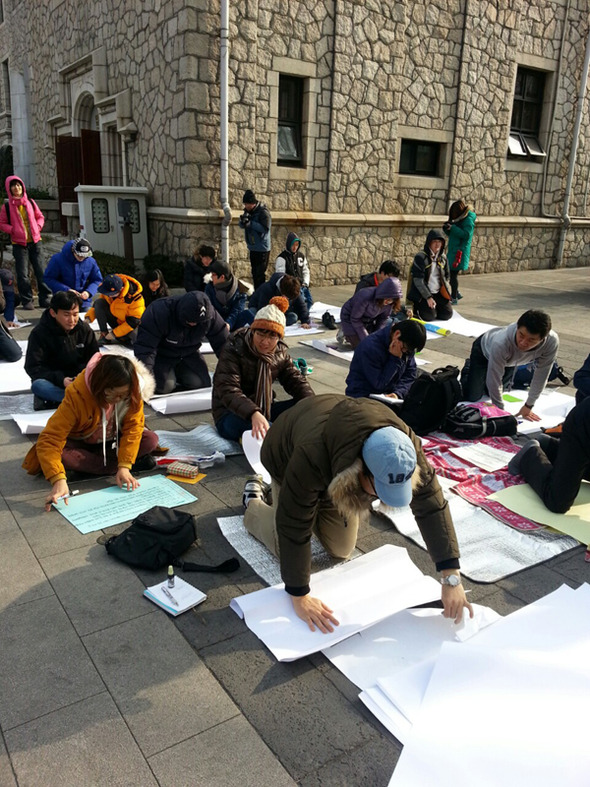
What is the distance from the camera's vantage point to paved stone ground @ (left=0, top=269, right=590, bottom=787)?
2.05m

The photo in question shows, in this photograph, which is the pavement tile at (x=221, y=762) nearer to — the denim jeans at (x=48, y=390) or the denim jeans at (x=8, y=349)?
the denim jeans at (x=48, y=390)

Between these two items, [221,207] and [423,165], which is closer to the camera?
[221,207]

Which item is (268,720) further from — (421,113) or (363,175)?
(421,113)

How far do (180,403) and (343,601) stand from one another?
302 centimetres

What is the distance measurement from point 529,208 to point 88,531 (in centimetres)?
1422

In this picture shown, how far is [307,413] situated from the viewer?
2600mm

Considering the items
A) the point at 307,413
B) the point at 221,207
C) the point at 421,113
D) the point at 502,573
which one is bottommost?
the point at 502,573

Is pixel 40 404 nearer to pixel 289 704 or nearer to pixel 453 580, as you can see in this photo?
pixel 289 704

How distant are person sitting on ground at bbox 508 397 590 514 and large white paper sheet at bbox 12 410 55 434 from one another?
330 centimetres

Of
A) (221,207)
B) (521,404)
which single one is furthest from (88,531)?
(221,207)

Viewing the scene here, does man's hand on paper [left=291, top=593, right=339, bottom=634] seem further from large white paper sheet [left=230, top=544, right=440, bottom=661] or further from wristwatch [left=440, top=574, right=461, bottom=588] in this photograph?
wristwatch [left=440, top=574, right=461, bottom=588]

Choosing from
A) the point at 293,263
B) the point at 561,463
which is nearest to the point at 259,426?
the point at 561,463

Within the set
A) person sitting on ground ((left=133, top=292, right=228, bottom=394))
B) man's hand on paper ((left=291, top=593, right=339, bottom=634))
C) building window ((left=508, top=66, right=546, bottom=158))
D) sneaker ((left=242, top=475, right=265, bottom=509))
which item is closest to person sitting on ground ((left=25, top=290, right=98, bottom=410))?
person sitting on ground ((left=133, top=292, right=228, bottom=394))

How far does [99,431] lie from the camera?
3967 mm
